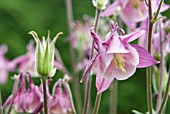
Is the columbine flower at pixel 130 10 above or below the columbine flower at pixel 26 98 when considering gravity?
above

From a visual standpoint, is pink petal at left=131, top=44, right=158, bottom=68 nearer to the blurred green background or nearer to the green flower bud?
the green flower bud

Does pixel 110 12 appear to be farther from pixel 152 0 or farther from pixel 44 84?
pixel 44 84

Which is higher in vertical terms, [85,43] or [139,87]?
[85,43]

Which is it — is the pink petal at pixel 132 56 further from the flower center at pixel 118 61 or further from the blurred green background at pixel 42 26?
the blurred green background at pixel 42 26

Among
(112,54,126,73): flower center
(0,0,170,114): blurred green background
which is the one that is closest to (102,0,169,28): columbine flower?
(112,54,126,73): flower center

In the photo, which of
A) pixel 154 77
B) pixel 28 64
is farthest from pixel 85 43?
pixel 154 77

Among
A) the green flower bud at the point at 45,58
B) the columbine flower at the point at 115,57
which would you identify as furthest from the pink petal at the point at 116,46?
the green flower bud at the point at 45,58

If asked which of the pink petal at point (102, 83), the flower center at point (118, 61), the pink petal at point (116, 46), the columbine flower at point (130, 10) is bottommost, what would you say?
the pink petal at point (102, 83)
